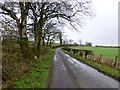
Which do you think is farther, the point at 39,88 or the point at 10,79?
the point at 10,79

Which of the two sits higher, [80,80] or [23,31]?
[23,31]

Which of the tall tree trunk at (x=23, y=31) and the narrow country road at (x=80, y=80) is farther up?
the tall tree trunk at (x=23, y=31)

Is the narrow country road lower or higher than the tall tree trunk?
lower

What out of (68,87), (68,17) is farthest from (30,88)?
(68,17)

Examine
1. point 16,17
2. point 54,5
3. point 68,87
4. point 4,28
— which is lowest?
point 68,87

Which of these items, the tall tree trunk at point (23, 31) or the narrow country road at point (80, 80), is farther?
the tall tree trunk at point (23, 31)

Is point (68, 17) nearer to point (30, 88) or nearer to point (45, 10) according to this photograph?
point (45, 10)

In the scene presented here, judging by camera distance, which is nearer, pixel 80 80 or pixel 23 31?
pixel 80 80

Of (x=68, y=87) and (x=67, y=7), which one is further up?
(x=67, y=7)

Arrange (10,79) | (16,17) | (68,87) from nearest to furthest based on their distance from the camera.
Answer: (68,87) < (10,79) < (16,17)

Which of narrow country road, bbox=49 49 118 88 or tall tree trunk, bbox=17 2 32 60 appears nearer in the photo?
narrow country road, bbox=49 49 118 88

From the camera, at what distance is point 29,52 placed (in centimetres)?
2264

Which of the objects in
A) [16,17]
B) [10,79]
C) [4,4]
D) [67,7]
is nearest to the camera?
[10,79]

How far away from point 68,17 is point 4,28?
12.9 m
